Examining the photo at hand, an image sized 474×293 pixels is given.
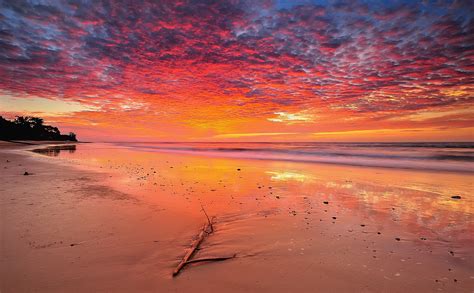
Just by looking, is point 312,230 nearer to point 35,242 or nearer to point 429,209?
point 429,209

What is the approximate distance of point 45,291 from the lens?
326 cm

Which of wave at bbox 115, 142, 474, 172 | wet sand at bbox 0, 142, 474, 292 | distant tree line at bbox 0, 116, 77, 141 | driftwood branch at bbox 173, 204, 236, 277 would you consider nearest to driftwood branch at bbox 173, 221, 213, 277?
driftwood branch at bbox 173, 204, 236, 277

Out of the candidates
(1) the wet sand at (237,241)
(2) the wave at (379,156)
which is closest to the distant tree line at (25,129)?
(2) the wave at (379,156)

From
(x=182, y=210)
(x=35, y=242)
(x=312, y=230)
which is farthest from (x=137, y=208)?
(x=312, y=230)

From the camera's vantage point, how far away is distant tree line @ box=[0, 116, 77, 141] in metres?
70.5

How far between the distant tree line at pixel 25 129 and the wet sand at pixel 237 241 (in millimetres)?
83330

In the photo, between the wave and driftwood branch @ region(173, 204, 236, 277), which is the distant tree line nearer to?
the wave

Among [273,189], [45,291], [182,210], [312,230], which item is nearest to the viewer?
[45,291]

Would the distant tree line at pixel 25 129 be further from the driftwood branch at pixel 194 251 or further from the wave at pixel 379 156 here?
the driftwood branch at pixel 194 251

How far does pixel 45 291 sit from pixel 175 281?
161cm

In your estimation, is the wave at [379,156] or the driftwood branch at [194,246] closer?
the driftwood branch at [194,246]

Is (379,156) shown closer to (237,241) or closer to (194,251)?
(237,241)

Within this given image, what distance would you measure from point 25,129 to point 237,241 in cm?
10074

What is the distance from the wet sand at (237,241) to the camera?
361 centimetres
